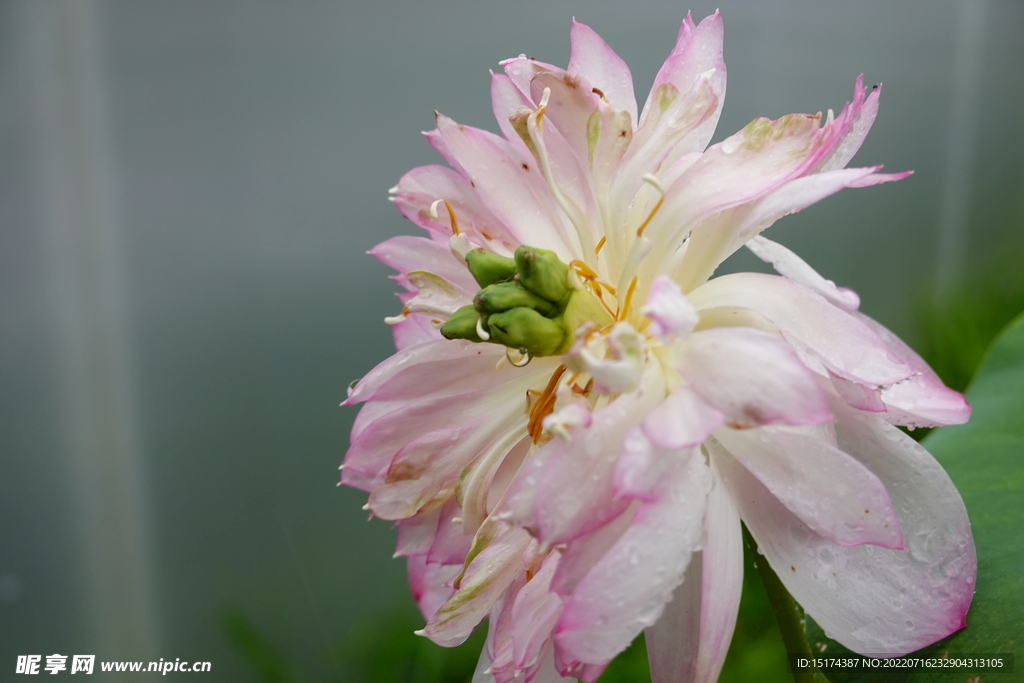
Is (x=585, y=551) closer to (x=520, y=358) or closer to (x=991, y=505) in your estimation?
(x=520, y=358)

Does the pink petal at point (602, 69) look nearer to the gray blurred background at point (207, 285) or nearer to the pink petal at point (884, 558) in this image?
the pink petal at point (884, 558)

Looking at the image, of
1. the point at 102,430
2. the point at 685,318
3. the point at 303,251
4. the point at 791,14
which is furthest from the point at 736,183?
the point at 791,14

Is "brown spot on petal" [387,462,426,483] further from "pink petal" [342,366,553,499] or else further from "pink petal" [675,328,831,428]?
"pink petal" [675,328,831,428]

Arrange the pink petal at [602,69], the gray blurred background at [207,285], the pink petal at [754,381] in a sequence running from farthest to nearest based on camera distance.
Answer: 1. the gray blurred background at [207,285]
2. the pink petal at [602,69]
3. the pink petal at [754,381]

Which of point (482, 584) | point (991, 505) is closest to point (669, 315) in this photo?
point (482, 584)

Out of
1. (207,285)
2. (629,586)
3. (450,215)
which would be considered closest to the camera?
(629,586)

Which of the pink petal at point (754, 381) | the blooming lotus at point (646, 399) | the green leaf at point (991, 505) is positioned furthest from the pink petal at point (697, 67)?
the green leaf at point (991, 505)
